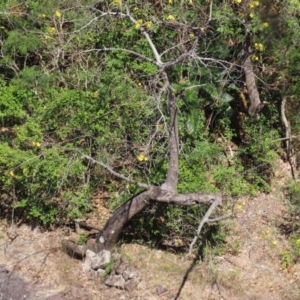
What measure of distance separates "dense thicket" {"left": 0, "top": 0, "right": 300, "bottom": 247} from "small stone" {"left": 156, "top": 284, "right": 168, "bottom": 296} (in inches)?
31.3

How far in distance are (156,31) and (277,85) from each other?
6.48 feet

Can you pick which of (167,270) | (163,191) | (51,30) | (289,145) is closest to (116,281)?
(167,270)

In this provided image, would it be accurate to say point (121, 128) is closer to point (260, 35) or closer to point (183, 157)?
point (183, 157)

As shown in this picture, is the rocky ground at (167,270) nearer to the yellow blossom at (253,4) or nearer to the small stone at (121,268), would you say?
the small stone at (121,268)

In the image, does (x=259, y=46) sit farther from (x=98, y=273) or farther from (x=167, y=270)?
(x=98, y=273)

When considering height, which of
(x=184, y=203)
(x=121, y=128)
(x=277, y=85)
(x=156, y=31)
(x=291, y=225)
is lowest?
(x=291, y=225)

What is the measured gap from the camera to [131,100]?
23.9ft

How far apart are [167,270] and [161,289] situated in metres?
0.35

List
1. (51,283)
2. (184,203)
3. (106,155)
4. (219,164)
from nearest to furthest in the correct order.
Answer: (184,203), (51,283), (106,155), (219,164)

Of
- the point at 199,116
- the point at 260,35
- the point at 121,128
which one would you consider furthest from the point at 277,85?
the point at 121,128

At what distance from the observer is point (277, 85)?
797cm

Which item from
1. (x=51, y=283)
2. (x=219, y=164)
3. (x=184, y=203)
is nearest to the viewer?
(x=184, y=203)

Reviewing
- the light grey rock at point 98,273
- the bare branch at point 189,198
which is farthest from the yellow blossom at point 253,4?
the light grey rock at point 98,273

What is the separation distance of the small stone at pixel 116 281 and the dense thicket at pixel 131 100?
0.76 meters
